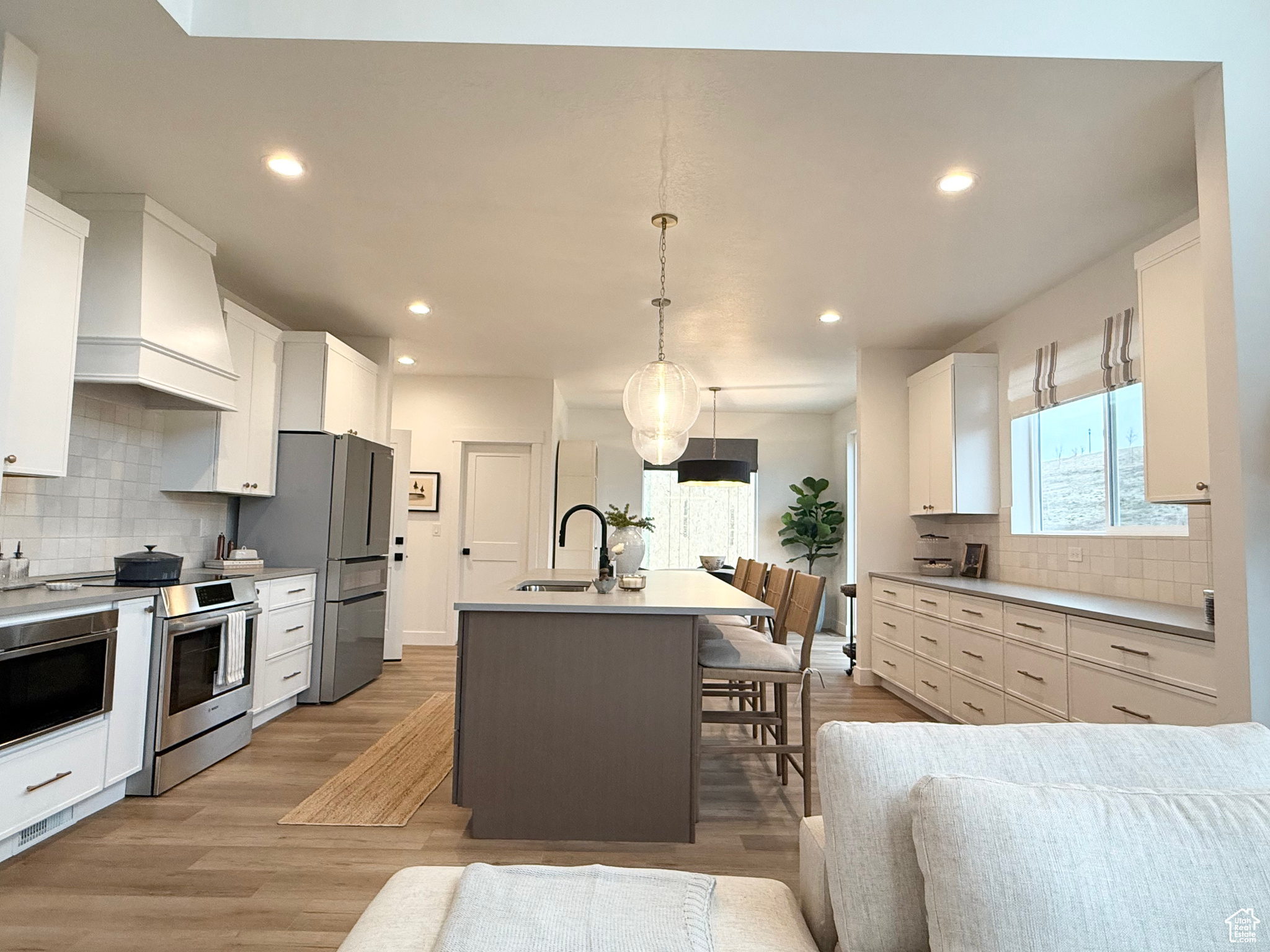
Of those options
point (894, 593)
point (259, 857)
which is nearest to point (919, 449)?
point (894, 593)

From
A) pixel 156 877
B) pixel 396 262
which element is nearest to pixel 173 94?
pixel 396 262

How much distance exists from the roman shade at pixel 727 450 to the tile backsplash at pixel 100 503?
19.1ft

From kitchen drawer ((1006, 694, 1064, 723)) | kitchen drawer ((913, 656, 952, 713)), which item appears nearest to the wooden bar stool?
kitchen drawer ((1006, 694, 1064, 723))

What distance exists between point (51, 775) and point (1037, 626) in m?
3.96

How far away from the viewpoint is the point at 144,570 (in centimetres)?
331

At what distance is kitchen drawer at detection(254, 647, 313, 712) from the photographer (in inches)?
167

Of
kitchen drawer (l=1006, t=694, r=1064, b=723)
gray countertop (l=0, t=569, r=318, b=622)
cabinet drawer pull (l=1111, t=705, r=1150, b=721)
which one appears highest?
gray countertop (l=0, t=569, r=318, b=622)

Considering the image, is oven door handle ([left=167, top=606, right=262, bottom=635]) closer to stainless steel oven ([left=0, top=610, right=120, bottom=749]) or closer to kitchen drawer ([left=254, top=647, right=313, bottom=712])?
stainless steel oven ([left=0, top=610, right=120, bottom=749])

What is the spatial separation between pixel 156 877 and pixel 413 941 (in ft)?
6.20

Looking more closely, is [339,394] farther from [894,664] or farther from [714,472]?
[894,664]

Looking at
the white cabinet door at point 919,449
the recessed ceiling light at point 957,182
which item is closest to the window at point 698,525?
the white cabinet door at point 919,449

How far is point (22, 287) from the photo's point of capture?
276 centimetres

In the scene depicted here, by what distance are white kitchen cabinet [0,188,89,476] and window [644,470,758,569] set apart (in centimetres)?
709

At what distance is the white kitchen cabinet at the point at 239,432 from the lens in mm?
4219
